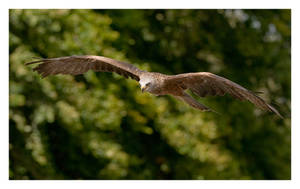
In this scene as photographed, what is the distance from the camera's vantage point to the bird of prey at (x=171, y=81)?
16.4 ft

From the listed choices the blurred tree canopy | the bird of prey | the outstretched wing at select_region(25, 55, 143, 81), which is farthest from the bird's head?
the blurred tree canopy

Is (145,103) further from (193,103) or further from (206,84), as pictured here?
(206,84)

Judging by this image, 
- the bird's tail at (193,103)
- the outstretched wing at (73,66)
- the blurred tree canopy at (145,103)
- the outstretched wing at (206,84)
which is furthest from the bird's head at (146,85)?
the blurred tree canopy at (145,103)

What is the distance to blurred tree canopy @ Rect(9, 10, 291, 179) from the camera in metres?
8.05

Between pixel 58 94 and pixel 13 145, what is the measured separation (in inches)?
38.7

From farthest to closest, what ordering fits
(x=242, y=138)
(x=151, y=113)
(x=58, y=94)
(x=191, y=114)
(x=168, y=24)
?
(x=242, y=138) → (x=168, y=24) → (x=191, y=114) → (x=151, y=113) → (x=58, y=94)

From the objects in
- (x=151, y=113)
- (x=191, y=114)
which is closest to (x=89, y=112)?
(x=151, y=113)

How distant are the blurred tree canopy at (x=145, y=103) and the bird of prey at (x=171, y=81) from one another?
1.58 meters

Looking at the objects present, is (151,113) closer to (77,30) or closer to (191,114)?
(191,114)

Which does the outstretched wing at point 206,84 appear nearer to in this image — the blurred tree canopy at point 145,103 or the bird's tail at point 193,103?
the bird's tail at point 193,103

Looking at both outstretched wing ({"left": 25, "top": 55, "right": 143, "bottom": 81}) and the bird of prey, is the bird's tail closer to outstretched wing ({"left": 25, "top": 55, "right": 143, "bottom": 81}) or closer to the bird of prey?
the bird of prey

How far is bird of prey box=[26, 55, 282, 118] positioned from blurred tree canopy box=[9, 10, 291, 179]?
158cm

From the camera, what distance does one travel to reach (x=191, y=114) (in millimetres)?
9352

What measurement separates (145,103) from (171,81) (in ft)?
10.5
